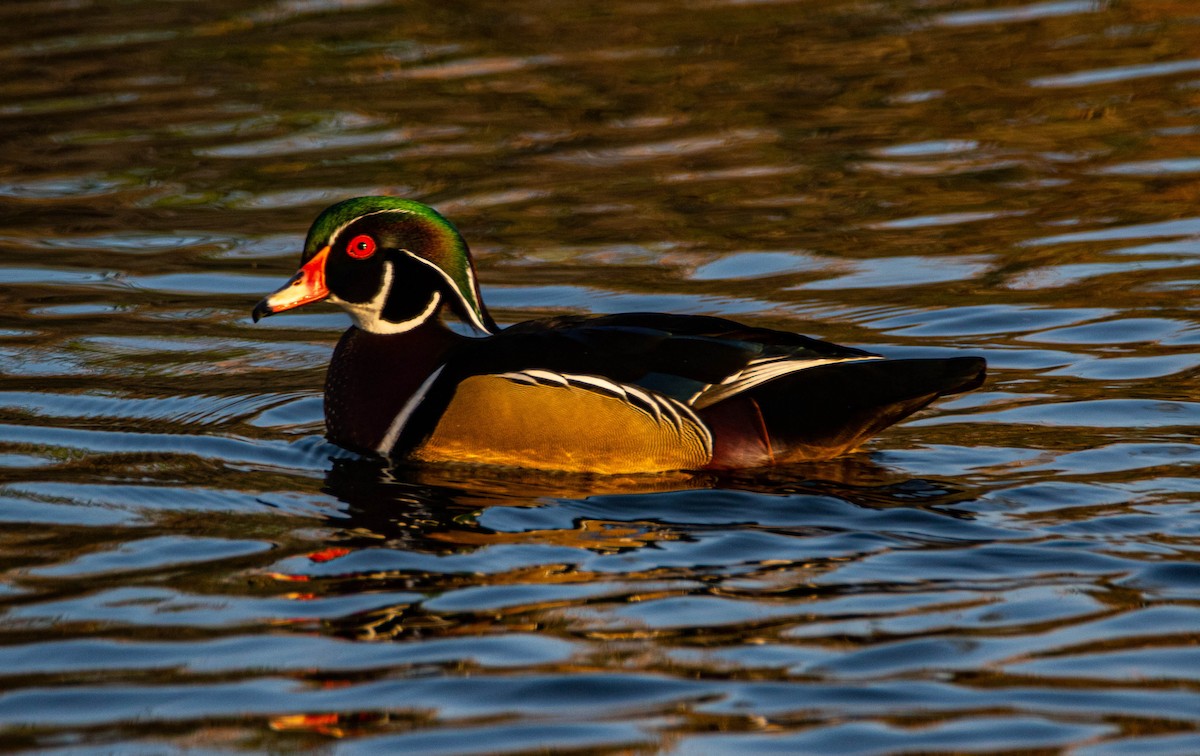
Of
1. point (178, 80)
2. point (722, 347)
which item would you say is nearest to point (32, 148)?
point (178, 80)

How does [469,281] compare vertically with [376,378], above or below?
above

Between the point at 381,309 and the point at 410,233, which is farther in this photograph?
the point at 381,309

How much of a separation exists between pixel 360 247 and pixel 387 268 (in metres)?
0.15

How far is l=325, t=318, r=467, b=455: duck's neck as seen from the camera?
789cm

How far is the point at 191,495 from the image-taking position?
24.2 feet

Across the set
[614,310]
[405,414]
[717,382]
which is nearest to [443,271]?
[405,414]

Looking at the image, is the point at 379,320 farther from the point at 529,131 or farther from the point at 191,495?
the point at 529,131

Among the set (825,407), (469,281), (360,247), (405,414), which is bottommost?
(405,414)

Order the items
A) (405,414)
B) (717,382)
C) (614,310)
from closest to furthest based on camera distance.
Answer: (717,382) → (405,414) → (614,310)

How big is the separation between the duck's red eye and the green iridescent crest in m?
0.05

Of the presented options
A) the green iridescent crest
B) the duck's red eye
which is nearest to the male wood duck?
the green iridescent crest

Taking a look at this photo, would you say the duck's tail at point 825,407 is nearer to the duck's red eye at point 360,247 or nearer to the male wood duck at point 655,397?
the male wood duck at point 655,397

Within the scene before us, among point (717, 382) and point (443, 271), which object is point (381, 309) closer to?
point (443, 271)

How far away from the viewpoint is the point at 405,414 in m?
7.83
